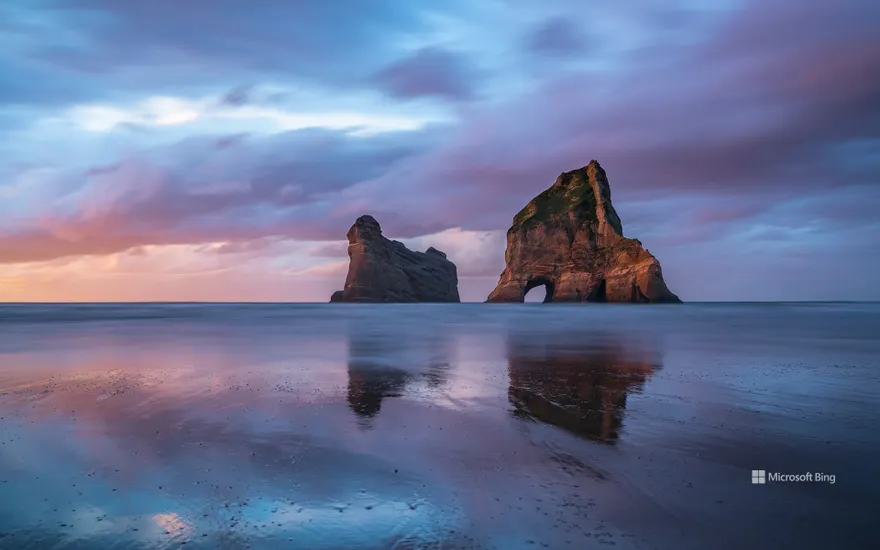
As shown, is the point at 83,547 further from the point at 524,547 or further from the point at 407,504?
the point at 524,547

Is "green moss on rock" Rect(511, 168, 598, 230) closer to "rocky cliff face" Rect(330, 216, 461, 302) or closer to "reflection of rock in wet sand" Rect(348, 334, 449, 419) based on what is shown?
"rocky cliff face" Rect(330, 216, 461, 302)

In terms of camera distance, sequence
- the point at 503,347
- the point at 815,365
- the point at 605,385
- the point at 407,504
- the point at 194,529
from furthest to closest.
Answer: the point at 503,347
the point at 815,365
the point at 605,385
the point at 407,504
the point at 194,529

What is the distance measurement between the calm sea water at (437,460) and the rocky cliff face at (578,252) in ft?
340

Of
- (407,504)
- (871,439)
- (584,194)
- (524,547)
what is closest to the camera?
(524,547)

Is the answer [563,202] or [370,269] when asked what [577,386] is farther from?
[370,269]

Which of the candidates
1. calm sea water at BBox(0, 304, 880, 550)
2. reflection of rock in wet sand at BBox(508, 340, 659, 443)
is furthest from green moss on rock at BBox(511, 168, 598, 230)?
calm sea water at BBox(0, 304, 880, 550)

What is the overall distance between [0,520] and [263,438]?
388 cm

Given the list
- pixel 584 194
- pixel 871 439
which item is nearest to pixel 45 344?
pixel 871 439

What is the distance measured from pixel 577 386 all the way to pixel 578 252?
384ft

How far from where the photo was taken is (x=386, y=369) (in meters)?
18.9

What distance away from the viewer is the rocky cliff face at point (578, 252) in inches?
4582

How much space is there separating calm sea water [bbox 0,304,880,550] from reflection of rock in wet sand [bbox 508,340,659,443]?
10cm

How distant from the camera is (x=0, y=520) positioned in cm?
611

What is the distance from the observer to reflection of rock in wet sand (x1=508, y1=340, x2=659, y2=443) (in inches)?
420
